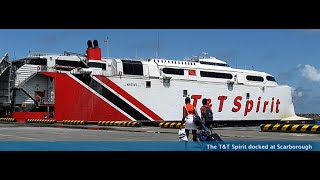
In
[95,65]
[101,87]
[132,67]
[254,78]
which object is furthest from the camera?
[254,78]

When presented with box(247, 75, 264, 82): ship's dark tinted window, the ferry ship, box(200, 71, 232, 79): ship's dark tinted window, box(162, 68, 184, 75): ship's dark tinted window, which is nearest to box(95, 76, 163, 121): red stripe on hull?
the ferry ship

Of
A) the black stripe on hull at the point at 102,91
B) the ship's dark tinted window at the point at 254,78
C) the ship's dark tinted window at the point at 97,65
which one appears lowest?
the black stripe on hull at the point at 102,91

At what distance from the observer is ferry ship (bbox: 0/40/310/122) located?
31234 millimetres

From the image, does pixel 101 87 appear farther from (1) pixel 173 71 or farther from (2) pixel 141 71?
(1) pixel 173 71

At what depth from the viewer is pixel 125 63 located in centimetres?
3394

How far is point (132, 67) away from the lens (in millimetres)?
34156

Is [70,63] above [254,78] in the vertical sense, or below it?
above

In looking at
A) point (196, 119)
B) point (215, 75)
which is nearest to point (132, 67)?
point (215, 75)

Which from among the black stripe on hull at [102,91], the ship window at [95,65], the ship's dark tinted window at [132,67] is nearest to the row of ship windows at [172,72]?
the ship's dark tinted window at [132,67]

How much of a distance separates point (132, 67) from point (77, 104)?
5.86 meters

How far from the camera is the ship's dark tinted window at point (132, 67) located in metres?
33.7

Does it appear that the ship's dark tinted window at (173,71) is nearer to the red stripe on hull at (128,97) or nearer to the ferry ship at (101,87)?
the ferry ship at (101,87)
